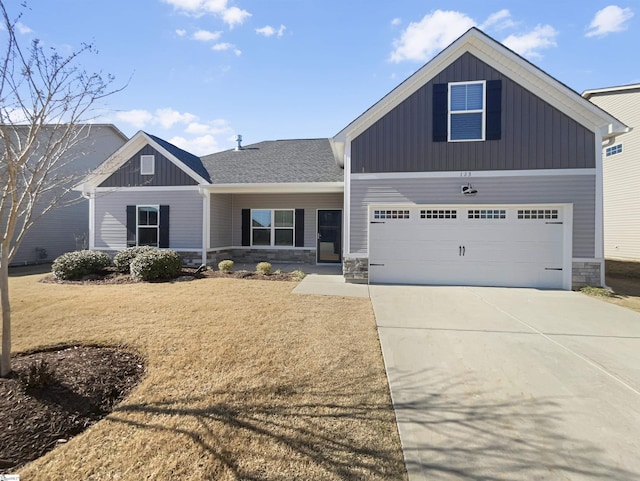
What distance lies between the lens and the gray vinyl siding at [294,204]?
12961 mm

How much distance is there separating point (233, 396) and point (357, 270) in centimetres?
641

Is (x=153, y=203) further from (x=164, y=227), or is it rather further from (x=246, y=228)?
(x=246, y=228)

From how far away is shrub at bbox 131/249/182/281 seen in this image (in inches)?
354

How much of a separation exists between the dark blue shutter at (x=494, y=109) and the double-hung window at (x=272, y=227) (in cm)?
784

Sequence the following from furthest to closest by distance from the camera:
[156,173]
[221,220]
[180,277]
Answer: [221,220] → [156,173] → [180,277]

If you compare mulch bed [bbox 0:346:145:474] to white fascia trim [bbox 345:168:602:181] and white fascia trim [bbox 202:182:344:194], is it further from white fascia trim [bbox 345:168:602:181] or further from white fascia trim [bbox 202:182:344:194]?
white fascia trim [bbox 202:182:344:194]

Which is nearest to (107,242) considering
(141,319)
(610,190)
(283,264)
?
(283,264)

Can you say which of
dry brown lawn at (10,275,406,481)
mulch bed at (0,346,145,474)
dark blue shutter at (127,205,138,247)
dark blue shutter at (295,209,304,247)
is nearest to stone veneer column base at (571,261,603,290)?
dry brown lawn at (10,275,406,481)

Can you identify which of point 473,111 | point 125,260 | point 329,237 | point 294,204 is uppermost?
point 473,111

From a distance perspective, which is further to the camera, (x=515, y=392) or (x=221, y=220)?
(x=221, y=220)

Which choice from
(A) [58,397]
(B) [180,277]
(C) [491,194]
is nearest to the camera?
(A) [58,397]

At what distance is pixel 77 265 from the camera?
9.39 m

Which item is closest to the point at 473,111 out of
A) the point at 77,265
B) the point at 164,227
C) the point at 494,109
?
the point at 494,109

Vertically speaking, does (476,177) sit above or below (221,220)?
above
